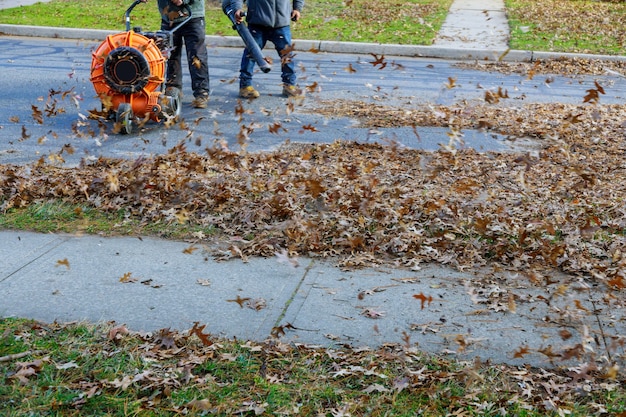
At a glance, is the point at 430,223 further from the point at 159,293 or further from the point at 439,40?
the point at 439,40

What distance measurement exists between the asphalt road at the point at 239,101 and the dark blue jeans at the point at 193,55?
32 cm

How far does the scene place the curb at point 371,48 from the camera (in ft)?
41.1

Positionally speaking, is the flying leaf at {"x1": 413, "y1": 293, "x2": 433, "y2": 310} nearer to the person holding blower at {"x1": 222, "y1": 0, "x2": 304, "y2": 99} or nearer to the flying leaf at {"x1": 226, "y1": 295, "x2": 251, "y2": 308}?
the flying leaf at {"x1": 226, "y1": 295, "x2": 251, "y2": 308}

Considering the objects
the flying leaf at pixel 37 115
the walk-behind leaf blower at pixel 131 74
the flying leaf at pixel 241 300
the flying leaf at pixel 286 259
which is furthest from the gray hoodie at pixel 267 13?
the flying leaf at pixel 241 300

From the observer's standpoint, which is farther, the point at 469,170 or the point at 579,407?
the point at 469,170

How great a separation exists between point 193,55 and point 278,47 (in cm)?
129

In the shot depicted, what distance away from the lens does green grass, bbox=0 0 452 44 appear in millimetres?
14109

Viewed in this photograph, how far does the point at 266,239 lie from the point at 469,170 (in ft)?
7.40

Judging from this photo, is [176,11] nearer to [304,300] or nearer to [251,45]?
[251,45]

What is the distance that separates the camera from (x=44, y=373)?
130 inches

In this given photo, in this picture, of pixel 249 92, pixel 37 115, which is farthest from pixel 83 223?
pixel 249 92

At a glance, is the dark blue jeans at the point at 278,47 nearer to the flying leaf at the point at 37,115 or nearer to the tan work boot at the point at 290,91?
the tan work boot at the point at 290,91

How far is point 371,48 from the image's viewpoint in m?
13.1

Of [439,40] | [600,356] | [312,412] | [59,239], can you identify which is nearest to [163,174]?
[59,239]
